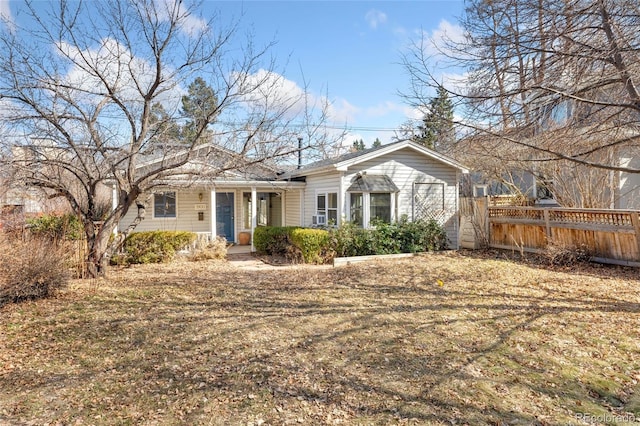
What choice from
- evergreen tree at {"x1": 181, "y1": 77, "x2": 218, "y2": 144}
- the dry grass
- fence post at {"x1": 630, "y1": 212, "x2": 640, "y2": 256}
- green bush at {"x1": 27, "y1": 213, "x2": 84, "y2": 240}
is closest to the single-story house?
green bush at {"x1": 27, "y1": 213, "x2": 84, "y2": 240}

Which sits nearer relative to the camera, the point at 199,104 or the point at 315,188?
the point at 199,104

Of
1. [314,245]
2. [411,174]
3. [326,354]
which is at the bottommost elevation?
[326,354]

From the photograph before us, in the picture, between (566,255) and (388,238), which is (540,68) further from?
(388,238)

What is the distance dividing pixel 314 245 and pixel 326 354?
6772mm

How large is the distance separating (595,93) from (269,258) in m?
9.40

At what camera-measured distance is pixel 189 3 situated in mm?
7840

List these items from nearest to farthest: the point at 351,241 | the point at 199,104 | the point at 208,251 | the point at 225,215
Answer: the point at 199,104 → the point at 351,241 → the point at 208,251 → the point at 225,215

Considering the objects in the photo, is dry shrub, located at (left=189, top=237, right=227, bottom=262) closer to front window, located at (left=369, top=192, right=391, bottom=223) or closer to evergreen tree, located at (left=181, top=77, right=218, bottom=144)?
evergreen tree, located at (left=181, top=77, right=218, bottom=144)

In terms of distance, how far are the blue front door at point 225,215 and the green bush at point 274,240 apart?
8.73 feet

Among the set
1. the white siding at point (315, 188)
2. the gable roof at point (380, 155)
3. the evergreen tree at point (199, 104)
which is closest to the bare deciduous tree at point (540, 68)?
the evergreen tree at point (199, 104)

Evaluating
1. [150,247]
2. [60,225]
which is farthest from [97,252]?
[60,225]

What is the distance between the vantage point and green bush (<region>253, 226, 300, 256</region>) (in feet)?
41.4

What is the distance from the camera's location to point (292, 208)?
52.7 ft

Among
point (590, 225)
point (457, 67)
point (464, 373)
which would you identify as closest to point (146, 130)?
point (457, 67)
